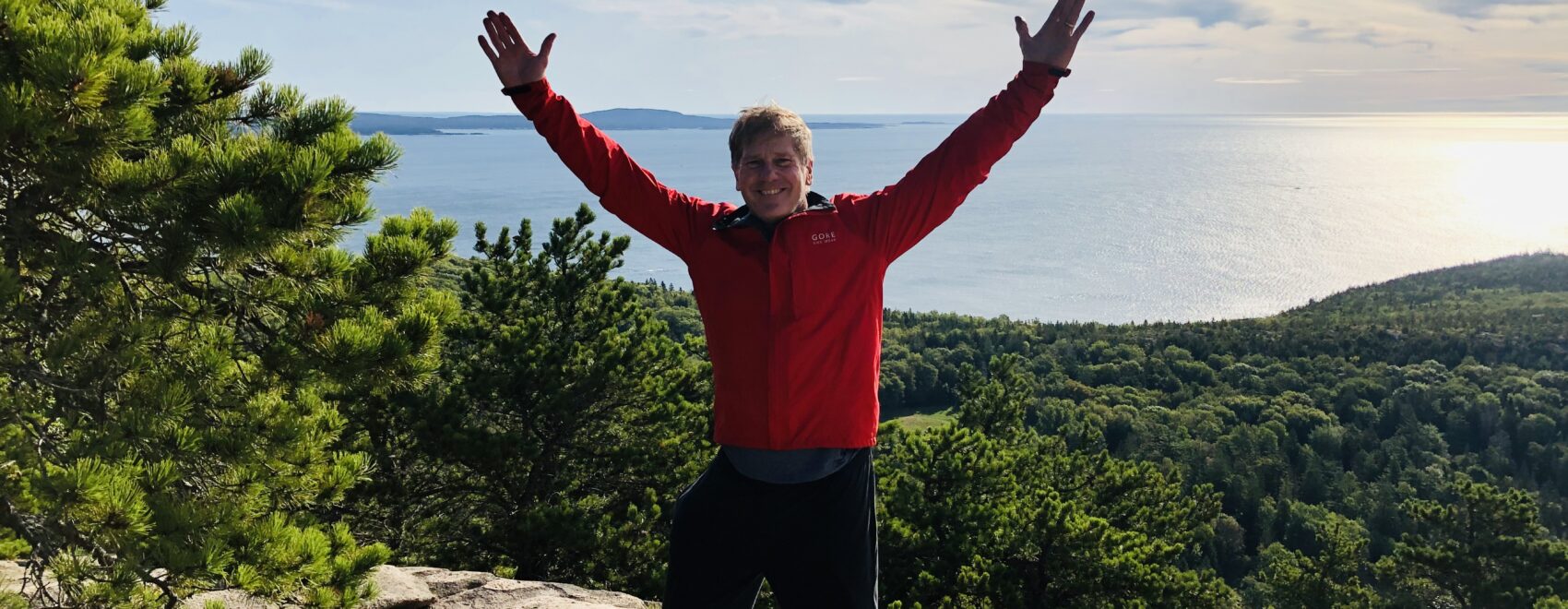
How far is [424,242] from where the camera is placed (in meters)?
4.09

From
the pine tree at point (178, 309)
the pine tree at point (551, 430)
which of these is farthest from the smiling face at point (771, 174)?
the pine tree at point (551, 430)

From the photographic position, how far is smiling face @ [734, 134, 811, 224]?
6.77 ft

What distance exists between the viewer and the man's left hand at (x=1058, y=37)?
2152 mm

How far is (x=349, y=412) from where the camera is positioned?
10.3 metres

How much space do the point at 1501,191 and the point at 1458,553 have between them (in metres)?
168

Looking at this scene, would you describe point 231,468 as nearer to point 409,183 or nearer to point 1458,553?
point 1458,553

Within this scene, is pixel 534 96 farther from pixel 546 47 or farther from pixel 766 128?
pixel 766 128

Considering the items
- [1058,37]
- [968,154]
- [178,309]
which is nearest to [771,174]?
[968,154]

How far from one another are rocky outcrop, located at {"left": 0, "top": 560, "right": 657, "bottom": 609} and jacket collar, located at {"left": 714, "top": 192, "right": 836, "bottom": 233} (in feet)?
10.9

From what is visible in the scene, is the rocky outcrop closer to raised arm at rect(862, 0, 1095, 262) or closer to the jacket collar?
the jacket collar

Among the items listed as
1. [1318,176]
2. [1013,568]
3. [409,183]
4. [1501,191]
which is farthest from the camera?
[1318,176]

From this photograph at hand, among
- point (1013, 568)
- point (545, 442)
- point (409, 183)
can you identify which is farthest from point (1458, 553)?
point (409, 183)

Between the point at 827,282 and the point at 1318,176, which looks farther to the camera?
the point at 1318,176

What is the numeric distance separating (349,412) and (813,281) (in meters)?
9.67
